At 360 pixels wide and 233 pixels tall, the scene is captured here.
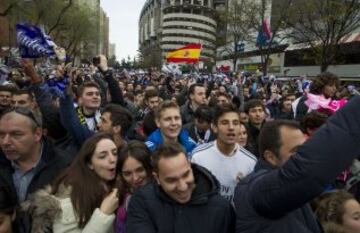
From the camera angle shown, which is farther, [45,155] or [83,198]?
[45,155]

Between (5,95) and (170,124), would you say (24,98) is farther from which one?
(170,124)

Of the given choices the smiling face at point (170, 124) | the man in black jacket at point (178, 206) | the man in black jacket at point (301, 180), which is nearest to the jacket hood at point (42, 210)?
the man in black jacket at point (178, 206)

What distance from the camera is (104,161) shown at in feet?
10.1

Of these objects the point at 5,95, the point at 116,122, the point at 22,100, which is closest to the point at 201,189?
the point at 116,122

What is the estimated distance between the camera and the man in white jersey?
3717 millimetres

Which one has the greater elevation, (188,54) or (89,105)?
(188,54)

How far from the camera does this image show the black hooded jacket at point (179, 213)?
2.35 metres

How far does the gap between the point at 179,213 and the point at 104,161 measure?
93 cm

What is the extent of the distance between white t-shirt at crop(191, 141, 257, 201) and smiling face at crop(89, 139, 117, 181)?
0.93 metres

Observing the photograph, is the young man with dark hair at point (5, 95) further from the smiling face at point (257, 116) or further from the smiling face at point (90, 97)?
the smiling face at point (257, 116)

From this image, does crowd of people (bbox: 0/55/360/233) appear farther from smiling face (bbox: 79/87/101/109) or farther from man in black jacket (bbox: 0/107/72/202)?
smiling face (bbox: 79/87/101/109)

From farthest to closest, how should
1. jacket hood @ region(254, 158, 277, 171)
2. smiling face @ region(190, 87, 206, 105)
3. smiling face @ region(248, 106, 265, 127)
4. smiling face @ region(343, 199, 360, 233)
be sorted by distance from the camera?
1. smiling face @ region(190, 87, 206, 105)
2. smiling face @ region(248, 106, 265, 127)
3. smiling face @ region(343, 199, 360, 233)
4. jacket hood @ region(254, 158, 277, 171)

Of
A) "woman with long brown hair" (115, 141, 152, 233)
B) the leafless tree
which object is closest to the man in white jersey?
"woman with long brown hair" (115, 141, 152, 233)

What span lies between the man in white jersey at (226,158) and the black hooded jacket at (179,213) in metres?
1.21
